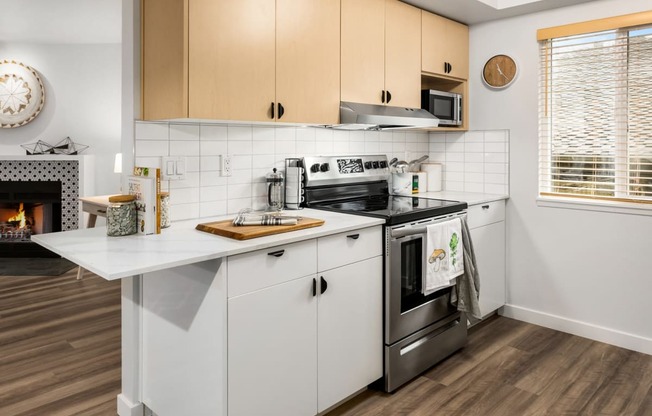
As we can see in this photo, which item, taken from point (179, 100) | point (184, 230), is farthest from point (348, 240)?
point (179, 100)

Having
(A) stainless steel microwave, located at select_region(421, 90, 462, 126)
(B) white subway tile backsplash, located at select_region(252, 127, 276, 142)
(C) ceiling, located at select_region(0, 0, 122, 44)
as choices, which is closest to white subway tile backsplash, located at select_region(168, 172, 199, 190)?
(B) white subway tile backsplash, located at select_region(252, 127, 276, 142)

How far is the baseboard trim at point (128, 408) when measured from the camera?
222 cm

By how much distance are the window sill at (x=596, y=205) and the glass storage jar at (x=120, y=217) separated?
2.65 m

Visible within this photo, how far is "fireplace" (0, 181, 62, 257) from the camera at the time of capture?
5.58 metres

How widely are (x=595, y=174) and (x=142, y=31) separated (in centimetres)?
282

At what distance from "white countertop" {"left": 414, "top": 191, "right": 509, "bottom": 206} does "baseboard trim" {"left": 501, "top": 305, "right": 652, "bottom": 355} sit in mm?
836

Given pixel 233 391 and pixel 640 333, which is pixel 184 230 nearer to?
pixel 233 391

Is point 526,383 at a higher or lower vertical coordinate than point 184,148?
lower

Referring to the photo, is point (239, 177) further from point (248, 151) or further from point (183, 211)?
point (183, 211)

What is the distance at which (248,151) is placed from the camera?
2.64 meters

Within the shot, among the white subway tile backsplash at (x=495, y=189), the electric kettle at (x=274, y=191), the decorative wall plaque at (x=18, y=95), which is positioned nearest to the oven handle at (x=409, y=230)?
the electric kettle at (x=274, y=191)

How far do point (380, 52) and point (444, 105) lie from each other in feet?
2.61

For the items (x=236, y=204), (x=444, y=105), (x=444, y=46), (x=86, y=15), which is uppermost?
(x=86, y=15)

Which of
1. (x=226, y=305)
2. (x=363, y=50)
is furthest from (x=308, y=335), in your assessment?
(x=363, y=50)
